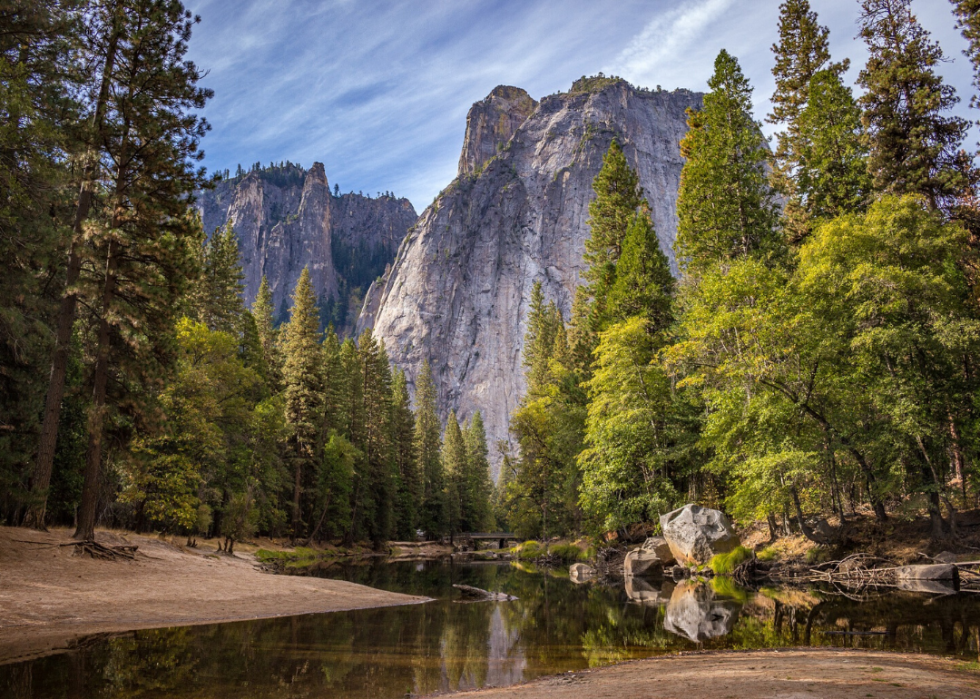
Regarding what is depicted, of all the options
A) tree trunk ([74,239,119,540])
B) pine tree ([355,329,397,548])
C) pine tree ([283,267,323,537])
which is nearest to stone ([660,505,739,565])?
tree trunk ([74,239,119,540])

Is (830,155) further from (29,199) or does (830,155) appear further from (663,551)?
(29,199)

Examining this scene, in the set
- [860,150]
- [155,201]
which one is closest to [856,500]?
[860,150]

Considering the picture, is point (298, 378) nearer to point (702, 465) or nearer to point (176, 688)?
point (702, 465)

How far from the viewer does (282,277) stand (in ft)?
639

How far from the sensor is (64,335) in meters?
14.3

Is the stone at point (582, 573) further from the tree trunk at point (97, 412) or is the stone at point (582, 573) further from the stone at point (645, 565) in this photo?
the tree trunk at point (97, 412)

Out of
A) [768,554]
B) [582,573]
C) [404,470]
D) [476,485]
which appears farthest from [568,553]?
[476,485]

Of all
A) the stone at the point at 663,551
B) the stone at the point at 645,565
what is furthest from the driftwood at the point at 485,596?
the stone at the point at 663,551

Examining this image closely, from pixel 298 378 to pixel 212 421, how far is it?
14.1 meters

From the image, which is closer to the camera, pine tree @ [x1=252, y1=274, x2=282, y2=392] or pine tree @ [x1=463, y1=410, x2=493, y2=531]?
pine tree @ [x1=252, y1=274, x2=282, y2=392]

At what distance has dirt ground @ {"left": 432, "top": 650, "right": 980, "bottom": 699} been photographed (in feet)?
17.8

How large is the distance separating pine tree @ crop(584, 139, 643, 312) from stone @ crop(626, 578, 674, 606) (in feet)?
60.8

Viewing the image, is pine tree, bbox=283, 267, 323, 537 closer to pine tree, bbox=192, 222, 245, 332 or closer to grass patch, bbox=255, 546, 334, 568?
grass patch, bbox=255, 546, 334, 568

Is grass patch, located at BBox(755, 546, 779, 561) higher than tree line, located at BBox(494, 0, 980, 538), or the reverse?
tree line, located at BBox(494, 0, 980, 538)
